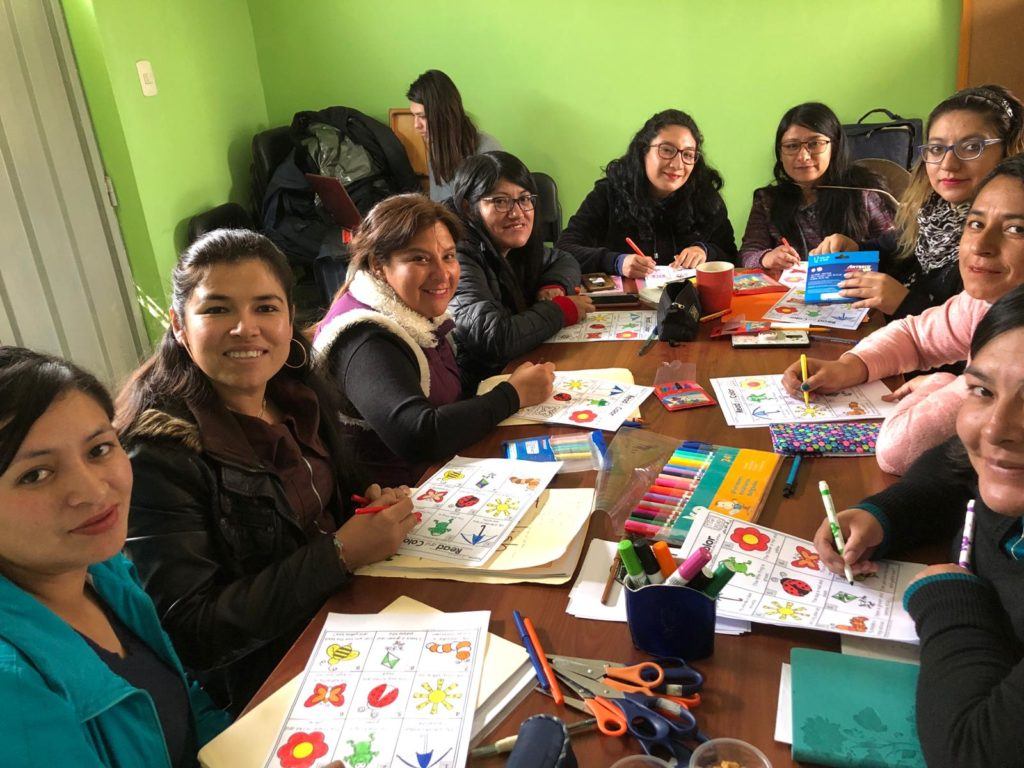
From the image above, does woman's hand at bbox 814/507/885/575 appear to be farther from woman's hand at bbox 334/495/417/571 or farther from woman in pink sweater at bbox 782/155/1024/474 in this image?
woman's hand at bbox 334/495/417/571

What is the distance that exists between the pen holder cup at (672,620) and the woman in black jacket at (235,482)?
0.41 m

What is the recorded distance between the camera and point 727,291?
2.07 m

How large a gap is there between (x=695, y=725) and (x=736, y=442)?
707 mm

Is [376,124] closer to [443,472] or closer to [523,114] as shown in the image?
[523,114]

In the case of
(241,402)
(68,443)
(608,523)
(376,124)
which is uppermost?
(376,124)

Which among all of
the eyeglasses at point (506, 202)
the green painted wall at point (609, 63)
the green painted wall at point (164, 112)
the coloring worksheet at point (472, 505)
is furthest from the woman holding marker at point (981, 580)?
the green painted wall at point (609, 63)

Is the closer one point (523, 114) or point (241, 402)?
point (241, 402)

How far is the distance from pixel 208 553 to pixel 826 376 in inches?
48.1

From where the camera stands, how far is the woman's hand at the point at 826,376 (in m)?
1.55

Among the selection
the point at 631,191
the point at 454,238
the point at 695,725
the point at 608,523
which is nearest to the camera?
the point at 695,725

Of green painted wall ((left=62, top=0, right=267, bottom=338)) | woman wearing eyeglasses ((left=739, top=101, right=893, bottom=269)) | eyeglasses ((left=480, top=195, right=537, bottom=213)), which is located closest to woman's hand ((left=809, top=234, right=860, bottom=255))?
woman wearing eyeglasses ((left=739, top=101, right=893, bottom=269))

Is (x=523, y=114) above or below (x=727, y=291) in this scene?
above

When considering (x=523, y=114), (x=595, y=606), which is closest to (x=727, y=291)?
(x=595, y=606)

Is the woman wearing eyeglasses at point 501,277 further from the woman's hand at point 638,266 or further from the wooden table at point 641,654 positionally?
the wooden table at point 641,654
